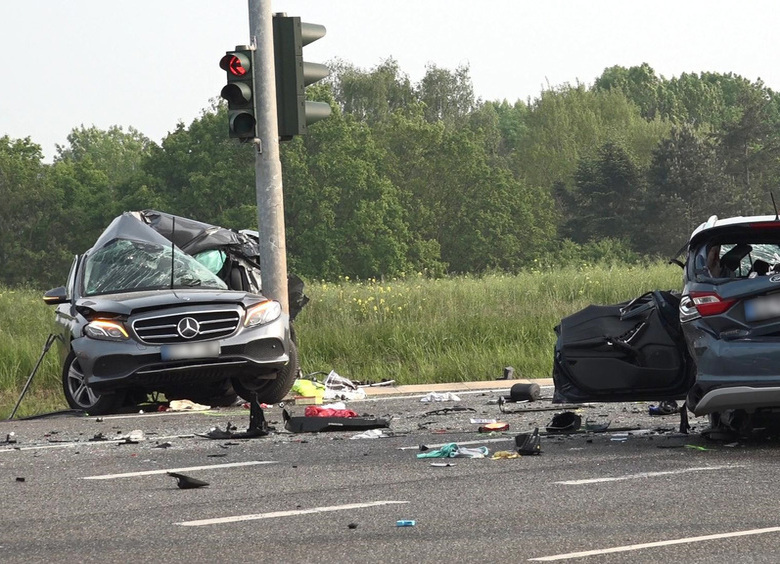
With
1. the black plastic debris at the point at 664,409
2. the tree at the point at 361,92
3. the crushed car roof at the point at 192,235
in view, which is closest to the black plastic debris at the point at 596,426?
the black plastic debris at the point at 664,409

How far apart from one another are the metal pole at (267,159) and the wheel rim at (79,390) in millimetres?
2570

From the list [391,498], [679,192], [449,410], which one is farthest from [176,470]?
[679,192]

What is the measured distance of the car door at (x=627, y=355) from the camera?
1003cm

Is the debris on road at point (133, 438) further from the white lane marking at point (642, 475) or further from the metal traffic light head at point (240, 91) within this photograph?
the metal traffic light head at point (240, 91)

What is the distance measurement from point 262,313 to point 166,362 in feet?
3.87

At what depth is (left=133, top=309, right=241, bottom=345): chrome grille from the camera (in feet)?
42.6

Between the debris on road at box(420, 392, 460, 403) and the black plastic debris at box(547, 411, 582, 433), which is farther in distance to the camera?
the debris on road at box(420, 392, 460, 403)

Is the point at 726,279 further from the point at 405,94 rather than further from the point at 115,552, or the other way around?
the point at 405,94

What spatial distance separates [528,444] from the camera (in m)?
9.48

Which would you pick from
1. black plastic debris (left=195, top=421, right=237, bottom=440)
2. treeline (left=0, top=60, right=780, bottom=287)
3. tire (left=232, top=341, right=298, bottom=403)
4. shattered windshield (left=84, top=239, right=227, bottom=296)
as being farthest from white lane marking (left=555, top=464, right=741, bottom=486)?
treeline (left=0, top=60, right=780, bottom=287)

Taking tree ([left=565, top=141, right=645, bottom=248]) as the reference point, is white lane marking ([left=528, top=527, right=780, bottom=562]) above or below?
below

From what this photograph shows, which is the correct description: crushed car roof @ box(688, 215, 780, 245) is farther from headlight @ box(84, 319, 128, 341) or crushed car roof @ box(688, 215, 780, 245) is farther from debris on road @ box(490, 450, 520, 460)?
headlight @ box(84, 319, 128, 341)

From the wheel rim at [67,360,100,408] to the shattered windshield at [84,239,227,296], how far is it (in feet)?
3.00

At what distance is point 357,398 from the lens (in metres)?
14.9
